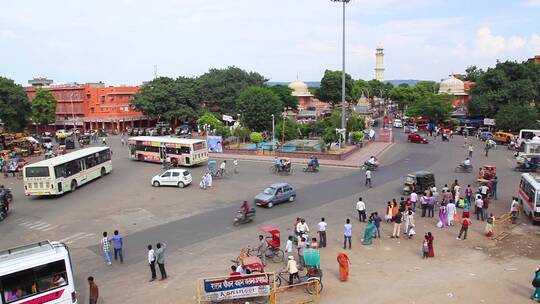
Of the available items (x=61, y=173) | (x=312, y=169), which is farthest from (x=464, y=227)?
(x=61, y=173)

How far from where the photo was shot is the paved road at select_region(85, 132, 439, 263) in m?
18.9

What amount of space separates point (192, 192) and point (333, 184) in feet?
30.4

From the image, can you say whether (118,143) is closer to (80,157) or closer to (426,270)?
(80,157)

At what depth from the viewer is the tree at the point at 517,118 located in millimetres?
52325

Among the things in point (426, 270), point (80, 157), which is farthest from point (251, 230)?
point (80, 157)

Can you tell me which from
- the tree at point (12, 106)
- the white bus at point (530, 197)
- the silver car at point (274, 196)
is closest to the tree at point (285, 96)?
the tree at point (12, 106)

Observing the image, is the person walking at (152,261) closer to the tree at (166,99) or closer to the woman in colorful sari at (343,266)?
the woman in colorful sari at (343,266)

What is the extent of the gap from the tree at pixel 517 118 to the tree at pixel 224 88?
38079 millimetres

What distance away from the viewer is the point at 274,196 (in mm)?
24094

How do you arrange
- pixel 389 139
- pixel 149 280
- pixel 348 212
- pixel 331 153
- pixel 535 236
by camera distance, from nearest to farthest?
pixel 149 280 < pixel 535 236 < pixel 348 212 < pixel 331 153 < pixel 389 139

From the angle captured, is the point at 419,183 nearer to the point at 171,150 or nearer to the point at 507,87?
the point at 171,150

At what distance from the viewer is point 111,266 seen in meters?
16.3

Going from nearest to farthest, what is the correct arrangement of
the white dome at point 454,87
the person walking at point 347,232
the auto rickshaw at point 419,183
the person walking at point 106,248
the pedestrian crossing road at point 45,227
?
the person walking at point 106,248, the person walking at point 347,232, the pedestrian crossing road at point 45,227, the auto rickshaw at point 419,183, the white dome at point 454,87

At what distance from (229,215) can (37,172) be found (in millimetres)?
13056
